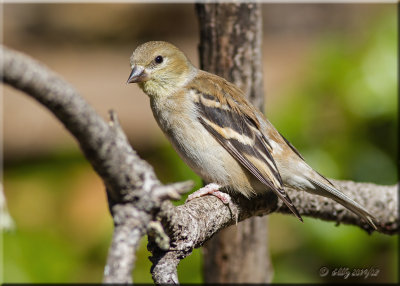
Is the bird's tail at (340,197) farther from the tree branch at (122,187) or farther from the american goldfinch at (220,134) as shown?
the tree branch at (122,187)

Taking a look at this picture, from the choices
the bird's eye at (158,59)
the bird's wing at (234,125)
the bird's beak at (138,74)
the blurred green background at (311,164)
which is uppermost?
the bird's eye at (158,59)

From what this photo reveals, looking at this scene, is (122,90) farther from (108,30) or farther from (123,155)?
(123,155)

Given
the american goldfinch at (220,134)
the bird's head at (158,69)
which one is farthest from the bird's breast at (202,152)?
the bird's head at (158,69)

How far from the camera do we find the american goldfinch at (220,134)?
3.55 metres

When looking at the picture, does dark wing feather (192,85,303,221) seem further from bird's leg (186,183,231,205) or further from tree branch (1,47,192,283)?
tree branch (1,47,192,283)

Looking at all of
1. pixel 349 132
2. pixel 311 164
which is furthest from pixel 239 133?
pixel 349 132

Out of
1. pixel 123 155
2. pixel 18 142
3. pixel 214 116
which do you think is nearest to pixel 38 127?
pixel 18 142

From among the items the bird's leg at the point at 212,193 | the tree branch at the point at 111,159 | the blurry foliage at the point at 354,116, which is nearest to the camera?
the tree branch at the point at 111,159

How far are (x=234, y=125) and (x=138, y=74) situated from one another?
2.40 ft

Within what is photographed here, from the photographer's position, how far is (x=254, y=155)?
356 centimetres

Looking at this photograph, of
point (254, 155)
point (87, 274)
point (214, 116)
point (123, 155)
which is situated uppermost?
point (123, 155)

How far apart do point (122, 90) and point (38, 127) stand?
5.17ft

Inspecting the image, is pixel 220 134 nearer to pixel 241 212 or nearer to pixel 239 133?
pixel 239 133

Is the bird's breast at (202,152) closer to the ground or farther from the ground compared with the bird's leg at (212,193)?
farther from the ground
